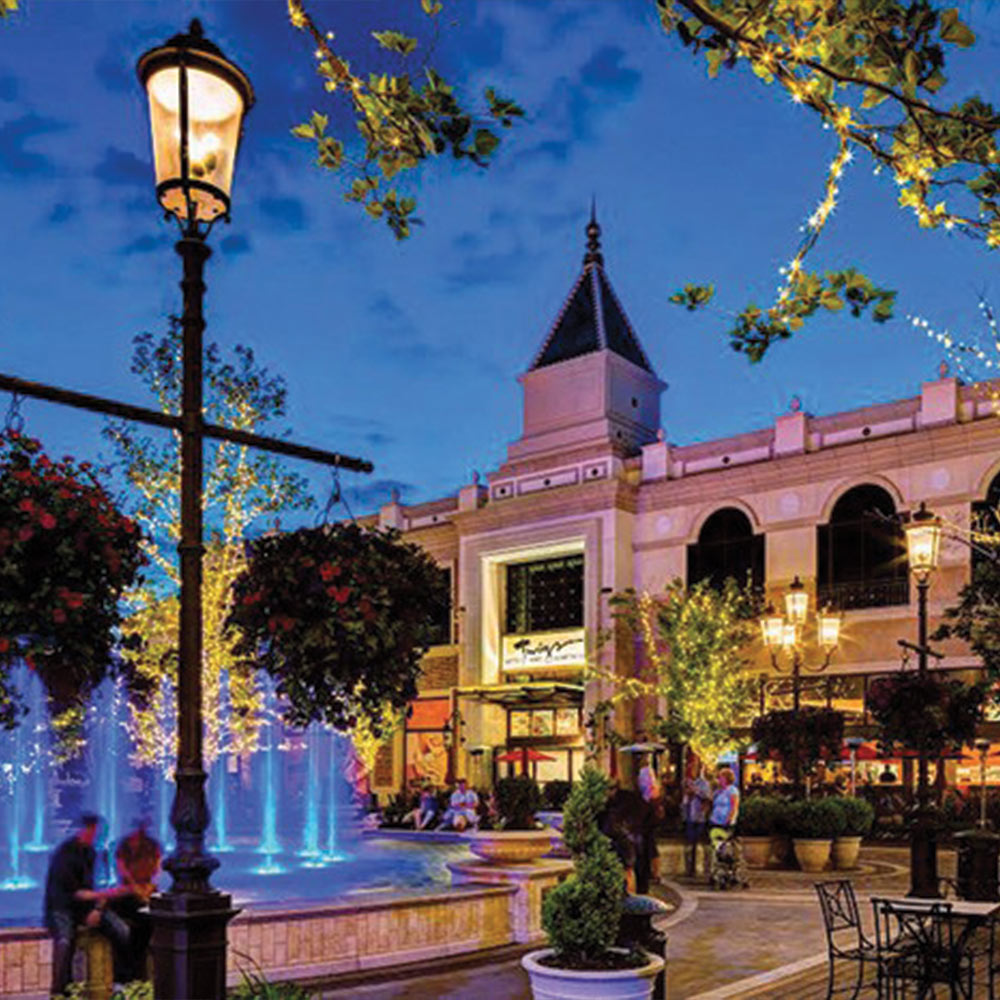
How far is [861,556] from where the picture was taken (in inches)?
1219

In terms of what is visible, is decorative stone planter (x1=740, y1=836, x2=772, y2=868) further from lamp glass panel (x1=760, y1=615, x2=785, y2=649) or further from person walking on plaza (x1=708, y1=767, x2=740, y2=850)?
lamp glass panel (x1=760, y1=615, x2=785, y2=649)

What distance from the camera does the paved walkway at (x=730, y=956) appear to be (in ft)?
33.4

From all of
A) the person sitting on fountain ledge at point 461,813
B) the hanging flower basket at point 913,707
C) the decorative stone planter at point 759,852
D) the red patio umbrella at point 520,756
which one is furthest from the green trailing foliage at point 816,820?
the red patio umbrella at point 520,756

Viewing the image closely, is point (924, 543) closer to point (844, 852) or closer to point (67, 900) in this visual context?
point (844, 852)

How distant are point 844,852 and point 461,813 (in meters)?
8.10

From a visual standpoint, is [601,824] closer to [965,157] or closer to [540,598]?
[965,157]

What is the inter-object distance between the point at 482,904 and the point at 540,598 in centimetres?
2629

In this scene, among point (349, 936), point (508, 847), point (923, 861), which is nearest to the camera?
point (349, 936)

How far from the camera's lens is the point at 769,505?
32781 mm

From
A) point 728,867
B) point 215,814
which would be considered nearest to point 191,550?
point 728,867

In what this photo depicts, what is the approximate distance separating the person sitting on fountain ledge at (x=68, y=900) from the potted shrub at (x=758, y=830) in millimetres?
14598

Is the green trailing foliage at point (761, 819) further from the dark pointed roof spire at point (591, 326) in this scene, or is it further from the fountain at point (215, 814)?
the dark pointed roof spire at point (591, 326)

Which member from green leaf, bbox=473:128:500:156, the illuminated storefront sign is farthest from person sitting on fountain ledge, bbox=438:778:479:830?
green leaf, bbox=473:128:500:156

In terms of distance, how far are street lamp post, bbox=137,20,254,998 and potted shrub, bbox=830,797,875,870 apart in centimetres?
1768
